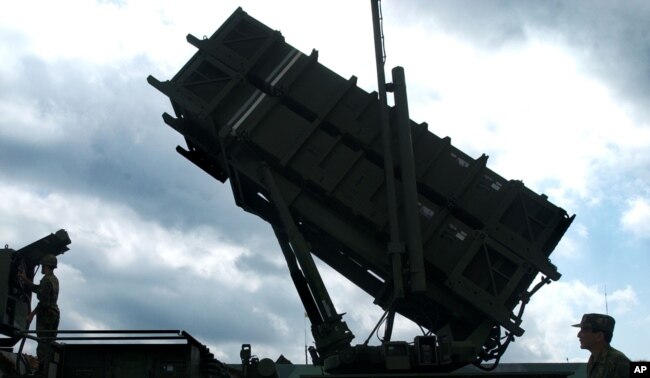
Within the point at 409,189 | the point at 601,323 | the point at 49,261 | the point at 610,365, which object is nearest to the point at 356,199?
the point at 409,189

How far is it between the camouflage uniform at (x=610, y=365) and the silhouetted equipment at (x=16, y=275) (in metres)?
6.52

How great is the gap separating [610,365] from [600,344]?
7.5 inches

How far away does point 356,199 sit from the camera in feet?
31.7

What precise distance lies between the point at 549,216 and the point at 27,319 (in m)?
6.36

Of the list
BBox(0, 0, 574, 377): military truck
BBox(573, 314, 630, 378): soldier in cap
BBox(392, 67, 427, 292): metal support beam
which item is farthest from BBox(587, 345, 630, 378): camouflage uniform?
BBox(392, 67, 427, 292): metal support beam

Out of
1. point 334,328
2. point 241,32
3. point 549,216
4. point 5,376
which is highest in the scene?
point 241,32

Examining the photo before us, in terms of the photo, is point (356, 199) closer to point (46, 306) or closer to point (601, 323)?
point (46, 306)

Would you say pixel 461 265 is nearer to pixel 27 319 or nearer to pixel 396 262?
pixel 396 262

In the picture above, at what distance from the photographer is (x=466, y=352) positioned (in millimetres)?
8836

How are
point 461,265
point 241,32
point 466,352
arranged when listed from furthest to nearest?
point 241,32 < point 461,265 < point 466,352

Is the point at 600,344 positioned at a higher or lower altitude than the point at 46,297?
lower

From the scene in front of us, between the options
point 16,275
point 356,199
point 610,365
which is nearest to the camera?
point 610,365

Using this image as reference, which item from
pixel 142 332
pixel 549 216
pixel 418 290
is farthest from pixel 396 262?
pixel 142 332

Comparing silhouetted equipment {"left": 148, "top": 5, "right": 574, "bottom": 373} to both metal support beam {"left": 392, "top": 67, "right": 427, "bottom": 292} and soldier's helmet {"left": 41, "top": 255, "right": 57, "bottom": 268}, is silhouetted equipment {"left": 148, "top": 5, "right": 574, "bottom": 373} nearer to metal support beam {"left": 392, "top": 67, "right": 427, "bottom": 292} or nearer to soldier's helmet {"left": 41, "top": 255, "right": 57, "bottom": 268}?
metal support beam {"left": 392, "top": 67, "right": 427, "bottom": 292}
